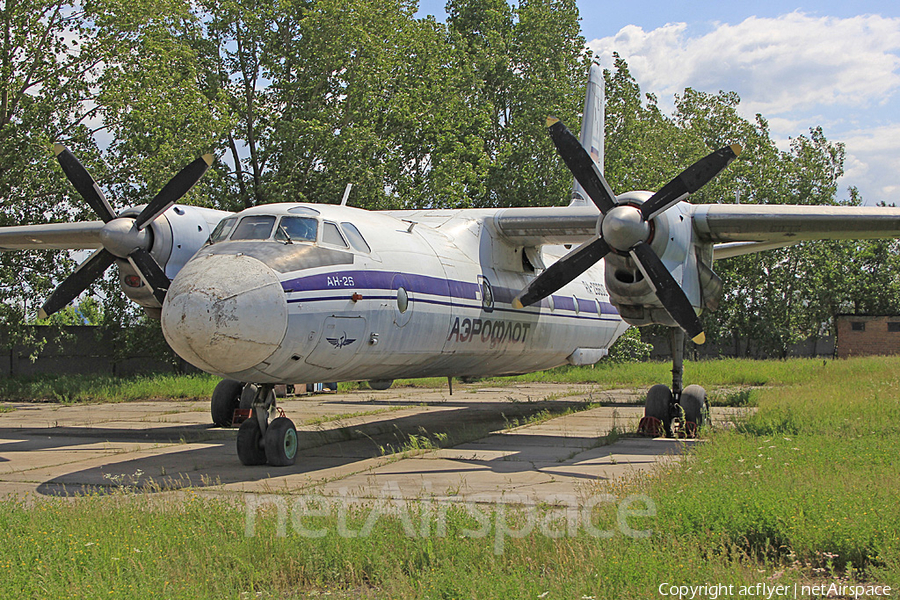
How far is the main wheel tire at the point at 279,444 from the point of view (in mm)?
10195

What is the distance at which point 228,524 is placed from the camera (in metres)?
6.35

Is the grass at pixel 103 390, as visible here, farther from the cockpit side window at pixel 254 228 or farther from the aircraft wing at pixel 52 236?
the cockpit side window at pixel 254 228

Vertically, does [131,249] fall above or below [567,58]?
below

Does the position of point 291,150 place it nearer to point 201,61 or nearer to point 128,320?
point 201,61

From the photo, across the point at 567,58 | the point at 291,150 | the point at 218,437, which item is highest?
the point at 567,58

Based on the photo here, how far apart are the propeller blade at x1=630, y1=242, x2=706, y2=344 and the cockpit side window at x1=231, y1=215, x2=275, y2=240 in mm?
5201

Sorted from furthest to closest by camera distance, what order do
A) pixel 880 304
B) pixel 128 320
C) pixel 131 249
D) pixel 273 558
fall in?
pixel 880 304 < pixel 128 320 < pixel 131 249 < pixel 273 558

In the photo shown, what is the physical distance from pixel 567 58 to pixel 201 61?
18058mm

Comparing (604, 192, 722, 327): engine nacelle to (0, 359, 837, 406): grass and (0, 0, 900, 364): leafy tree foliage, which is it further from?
(0, 0, 900, 364): leafy tree foliage

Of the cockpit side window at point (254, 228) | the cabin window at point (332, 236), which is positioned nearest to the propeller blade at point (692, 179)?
the cabin window at point (332, 236)

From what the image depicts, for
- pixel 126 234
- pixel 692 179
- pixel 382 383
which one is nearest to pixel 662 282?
pixel 692 179

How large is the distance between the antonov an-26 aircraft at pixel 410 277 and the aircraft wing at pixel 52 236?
0.05 m

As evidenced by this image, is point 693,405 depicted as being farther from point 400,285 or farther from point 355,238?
point 355,238

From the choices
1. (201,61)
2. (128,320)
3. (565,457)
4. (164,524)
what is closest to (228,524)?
(164,524)
